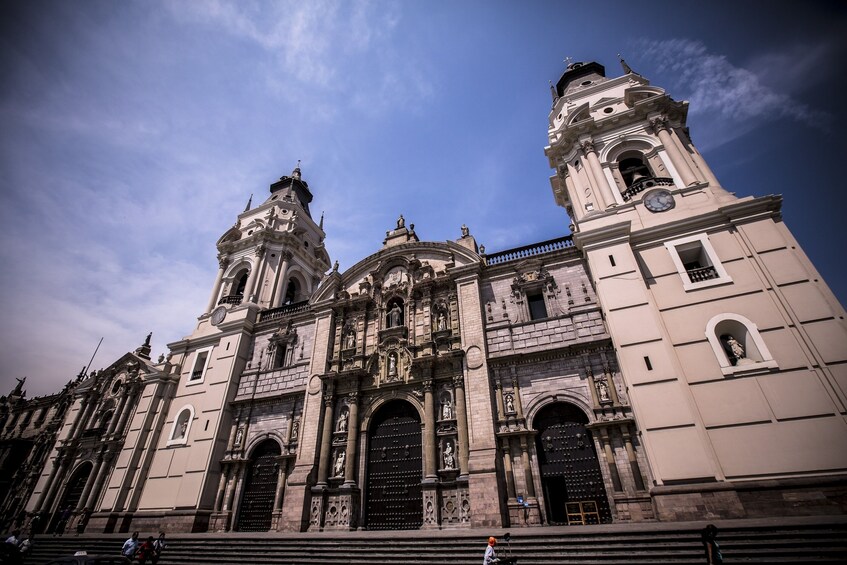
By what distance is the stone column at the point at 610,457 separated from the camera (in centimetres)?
1241

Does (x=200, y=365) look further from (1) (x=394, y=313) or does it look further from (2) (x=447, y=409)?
(2) (x=447, y=409)

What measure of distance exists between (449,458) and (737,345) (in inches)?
414

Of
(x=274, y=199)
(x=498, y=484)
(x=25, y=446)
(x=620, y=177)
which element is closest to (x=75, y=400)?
(x=25, y=446)

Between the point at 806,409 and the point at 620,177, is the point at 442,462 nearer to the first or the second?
the point at 806,409

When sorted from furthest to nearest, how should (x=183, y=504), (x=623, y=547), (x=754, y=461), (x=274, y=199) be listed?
(x=274, y=199) < (x=183, y=504) < (x=754, y=461) < (x=623, y=547)

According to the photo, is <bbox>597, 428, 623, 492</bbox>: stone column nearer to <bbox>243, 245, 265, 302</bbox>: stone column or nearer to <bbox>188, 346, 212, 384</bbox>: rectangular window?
<bbox>188, 346, 212, 384</bbox>: rectangular window

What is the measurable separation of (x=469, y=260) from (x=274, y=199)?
19745 mm

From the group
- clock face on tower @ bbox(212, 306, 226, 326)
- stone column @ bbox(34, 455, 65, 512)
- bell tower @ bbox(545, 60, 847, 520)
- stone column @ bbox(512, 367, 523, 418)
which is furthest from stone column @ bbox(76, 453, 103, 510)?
bell tower @ bbox(545, 60, 847, 520)

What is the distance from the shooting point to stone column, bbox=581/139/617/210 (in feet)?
58.2

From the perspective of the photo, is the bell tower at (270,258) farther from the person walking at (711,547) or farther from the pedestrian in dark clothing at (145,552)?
the person walking at (711,547)

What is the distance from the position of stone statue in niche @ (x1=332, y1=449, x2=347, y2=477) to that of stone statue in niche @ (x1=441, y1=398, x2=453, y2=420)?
15.4ft

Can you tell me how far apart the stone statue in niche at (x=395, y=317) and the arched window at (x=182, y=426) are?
1184 centimetres

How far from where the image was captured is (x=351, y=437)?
17.1 meters

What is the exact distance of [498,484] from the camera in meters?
13.4
